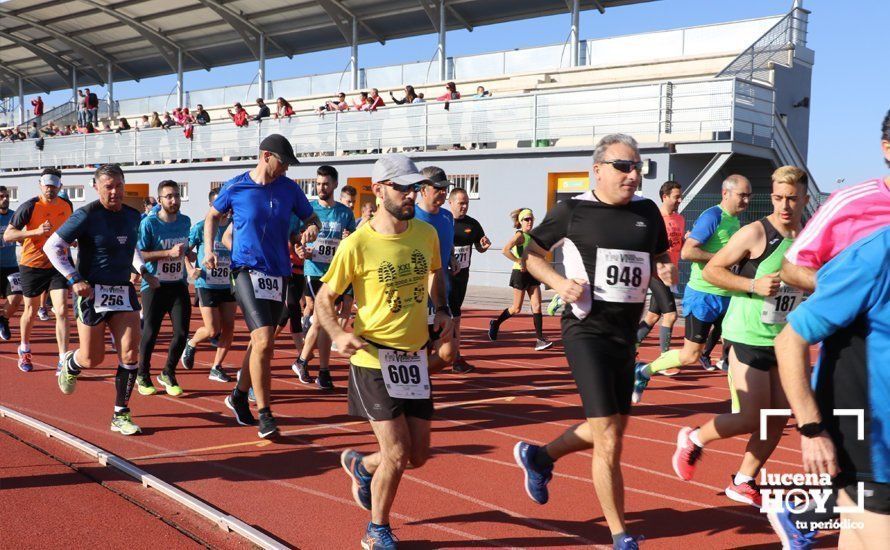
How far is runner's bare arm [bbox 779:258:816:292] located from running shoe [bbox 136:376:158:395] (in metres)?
7.05

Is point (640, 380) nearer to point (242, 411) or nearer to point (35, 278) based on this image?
point (242, 411)

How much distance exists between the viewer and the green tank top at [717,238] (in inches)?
259

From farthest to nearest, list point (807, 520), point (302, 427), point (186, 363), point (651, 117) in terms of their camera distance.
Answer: point (651, 117)
point (186, 363)
point (302, 427)
point (807, 520)

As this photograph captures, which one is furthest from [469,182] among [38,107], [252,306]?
[38,107]

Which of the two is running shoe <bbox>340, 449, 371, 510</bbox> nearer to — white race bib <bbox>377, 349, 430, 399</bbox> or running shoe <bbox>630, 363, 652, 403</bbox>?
white race bib <bbox>377, 349, 430, 399</bbox>

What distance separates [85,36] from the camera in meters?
38.4

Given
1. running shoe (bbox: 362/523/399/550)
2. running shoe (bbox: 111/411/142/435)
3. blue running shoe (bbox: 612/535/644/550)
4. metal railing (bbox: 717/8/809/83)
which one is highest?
metal railing (bbox: 717/8/809/83)

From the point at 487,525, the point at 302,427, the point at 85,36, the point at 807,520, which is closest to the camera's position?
the point at 807,520

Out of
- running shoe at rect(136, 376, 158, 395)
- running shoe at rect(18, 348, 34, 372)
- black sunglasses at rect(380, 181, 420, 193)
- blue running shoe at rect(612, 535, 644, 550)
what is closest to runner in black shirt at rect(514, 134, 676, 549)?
blue running shoe at rect(612, 535, 644, 550)

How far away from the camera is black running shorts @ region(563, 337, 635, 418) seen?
4.25 meters

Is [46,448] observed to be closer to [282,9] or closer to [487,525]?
[487,525]

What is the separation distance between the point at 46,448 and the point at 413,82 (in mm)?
24603

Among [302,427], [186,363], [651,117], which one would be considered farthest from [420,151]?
[302,427]

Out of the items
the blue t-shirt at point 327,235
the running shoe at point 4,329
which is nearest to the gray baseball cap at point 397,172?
the blue t-shirt at point 327,235
